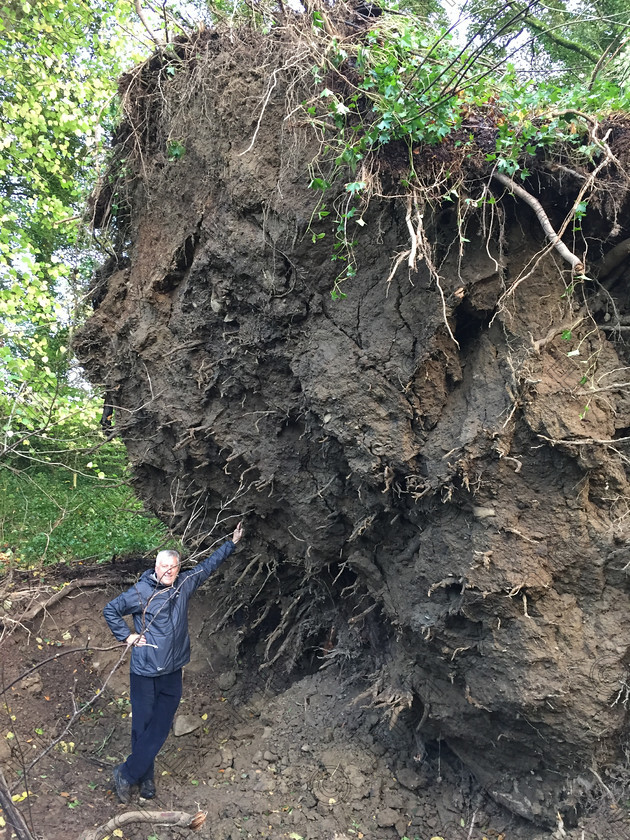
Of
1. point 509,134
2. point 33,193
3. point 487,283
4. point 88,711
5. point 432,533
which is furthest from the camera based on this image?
point 33,193

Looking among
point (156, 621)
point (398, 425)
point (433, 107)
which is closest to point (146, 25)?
point (433, 107)

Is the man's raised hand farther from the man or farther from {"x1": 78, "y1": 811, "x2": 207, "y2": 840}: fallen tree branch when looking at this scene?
{"x1": 78, "y1": 811, "x2": 207, "y2": 840}: fallen tree branch

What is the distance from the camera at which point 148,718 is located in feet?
12.2

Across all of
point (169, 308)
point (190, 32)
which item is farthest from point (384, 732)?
point (190, 32)

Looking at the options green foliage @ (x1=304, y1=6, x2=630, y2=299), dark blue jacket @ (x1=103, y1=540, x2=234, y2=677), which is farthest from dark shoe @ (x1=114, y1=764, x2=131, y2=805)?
green foliage @ (x1=304, y1=6, x2=630, y2=299)

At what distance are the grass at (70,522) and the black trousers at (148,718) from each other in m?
2.22

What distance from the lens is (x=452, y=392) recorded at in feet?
10.5

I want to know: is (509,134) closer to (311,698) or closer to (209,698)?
(311,698)

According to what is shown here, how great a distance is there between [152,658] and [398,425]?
93.9 inches

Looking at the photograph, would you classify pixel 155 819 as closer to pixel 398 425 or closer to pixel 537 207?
pixel 398 425

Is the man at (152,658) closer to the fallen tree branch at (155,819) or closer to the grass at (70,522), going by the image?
the fallen tree branch at (155,819)

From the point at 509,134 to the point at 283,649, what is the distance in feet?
14.0

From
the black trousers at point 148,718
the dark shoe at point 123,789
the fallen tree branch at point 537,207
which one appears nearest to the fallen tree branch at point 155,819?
the black trousers at point 148,718

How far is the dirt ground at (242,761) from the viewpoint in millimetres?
3348
